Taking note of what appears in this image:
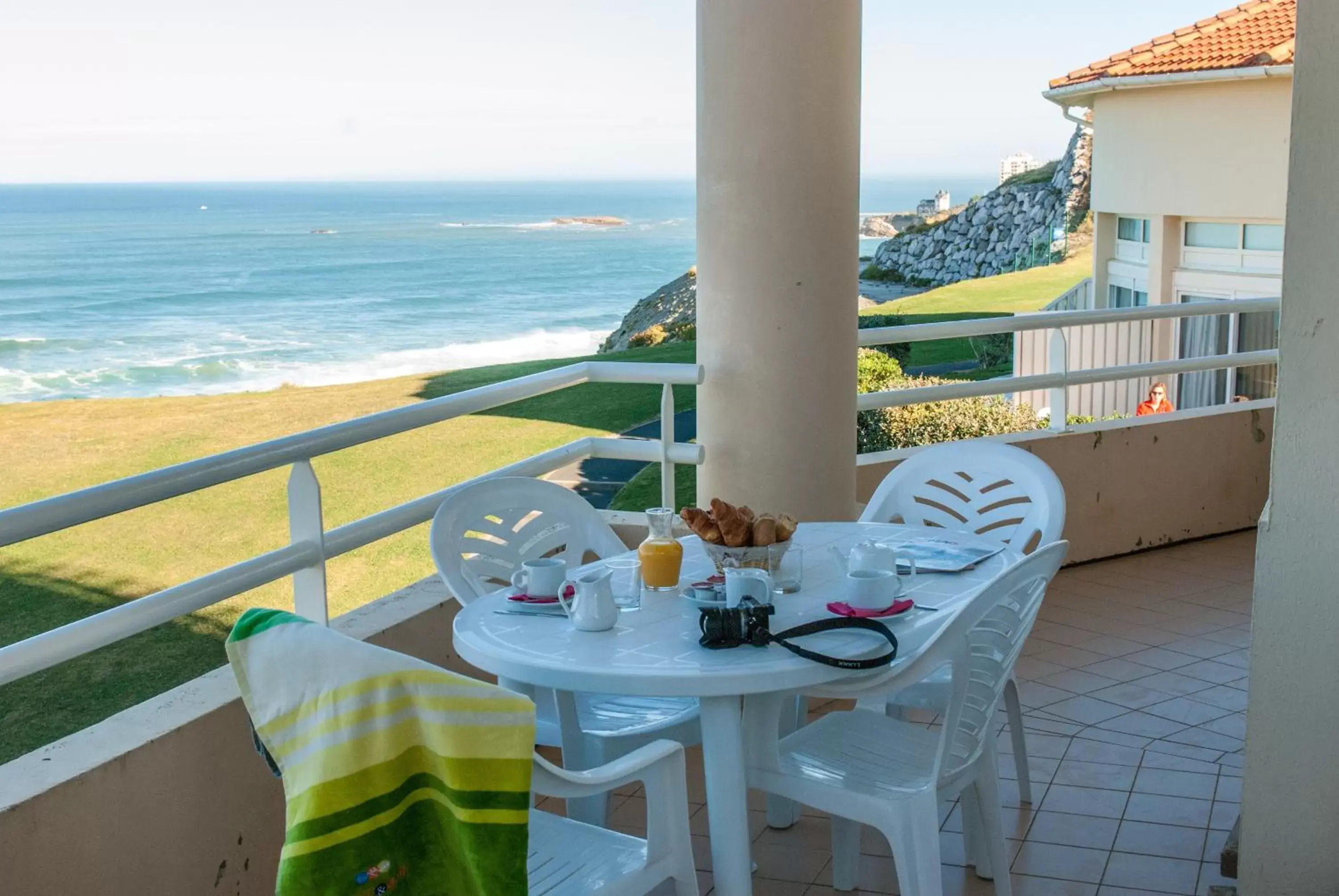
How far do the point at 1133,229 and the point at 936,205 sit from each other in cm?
5162

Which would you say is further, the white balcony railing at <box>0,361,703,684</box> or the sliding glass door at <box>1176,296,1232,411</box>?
the sliding glass door at <box>1176,296,1232,411</box>

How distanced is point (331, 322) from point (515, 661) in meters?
42.9

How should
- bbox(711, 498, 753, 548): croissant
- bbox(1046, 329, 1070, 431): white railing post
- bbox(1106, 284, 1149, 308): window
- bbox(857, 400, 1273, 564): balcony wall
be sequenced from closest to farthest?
bbox(711, 498, 753, 548): croissant → bbox(1046, 329, 1070, 431): white railing post → bbox(857, 400, 1273, 564): balcony wall → bbox(1106, 284, 1149, 308): window

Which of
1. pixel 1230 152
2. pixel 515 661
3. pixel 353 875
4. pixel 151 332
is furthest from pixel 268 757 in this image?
pixel 151 332

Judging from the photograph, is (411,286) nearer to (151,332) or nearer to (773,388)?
(151,332)

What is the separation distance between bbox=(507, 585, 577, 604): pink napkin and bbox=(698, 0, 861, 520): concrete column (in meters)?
1.44

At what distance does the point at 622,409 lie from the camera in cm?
1805

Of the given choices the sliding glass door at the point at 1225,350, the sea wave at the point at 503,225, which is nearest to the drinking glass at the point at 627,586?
the sliding glass door at the point at 1225,350

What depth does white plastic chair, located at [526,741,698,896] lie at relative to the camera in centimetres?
198

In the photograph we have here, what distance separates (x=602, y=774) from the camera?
1923mm

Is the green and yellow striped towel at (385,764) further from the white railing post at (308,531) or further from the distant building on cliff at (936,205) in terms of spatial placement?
the distant building on cliff at (936,205)

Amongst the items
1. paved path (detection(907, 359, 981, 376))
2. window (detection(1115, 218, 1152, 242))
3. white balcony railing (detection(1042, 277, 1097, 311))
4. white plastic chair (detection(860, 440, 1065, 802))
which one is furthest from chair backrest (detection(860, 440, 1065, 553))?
paved path (detection(907, 359, 981, 376))

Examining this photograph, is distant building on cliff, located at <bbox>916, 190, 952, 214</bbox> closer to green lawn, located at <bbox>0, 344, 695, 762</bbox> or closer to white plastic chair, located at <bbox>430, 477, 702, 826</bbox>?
green lawn, located at <bbox>0, 344, 695, 762</bbox>

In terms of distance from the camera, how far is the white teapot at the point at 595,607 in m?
2.42
